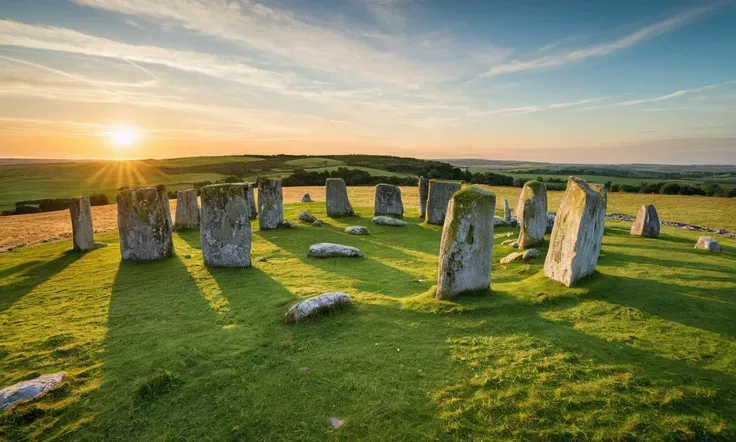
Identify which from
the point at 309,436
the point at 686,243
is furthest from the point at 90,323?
the point at 686,243

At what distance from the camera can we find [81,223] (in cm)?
1655

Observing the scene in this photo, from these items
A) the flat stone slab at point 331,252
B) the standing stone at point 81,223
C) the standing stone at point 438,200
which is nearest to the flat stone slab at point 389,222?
the standing stone at point 438,200

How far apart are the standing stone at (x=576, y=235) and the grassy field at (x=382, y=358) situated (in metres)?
0.46

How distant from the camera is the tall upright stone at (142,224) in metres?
14.5

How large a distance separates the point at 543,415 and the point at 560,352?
5.89 ft

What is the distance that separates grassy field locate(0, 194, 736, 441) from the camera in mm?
5152

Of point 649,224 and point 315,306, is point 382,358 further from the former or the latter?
point 649,224

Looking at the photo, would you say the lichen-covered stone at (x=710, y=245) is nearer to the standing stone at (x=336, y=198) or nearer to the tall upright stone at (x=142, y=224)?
the standing stone at (x=336, y=198)

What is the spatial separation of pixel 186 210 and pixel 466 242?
61.9ft

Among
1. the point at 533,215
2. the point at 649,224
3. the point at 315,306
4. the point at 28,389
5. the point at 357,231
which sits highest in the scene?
the point at 533,215

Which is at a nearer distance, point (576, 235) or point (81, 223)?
point (576, 235)

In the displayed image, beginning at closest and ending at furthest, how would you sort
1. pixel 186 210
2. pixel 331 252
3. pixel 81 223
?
pixel 331 252, pixel 81 223, pixel 186 210

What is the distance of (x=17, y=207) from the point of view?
118 feet

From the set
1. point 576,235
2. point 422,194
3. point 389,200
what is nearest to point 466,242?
point 576,235
